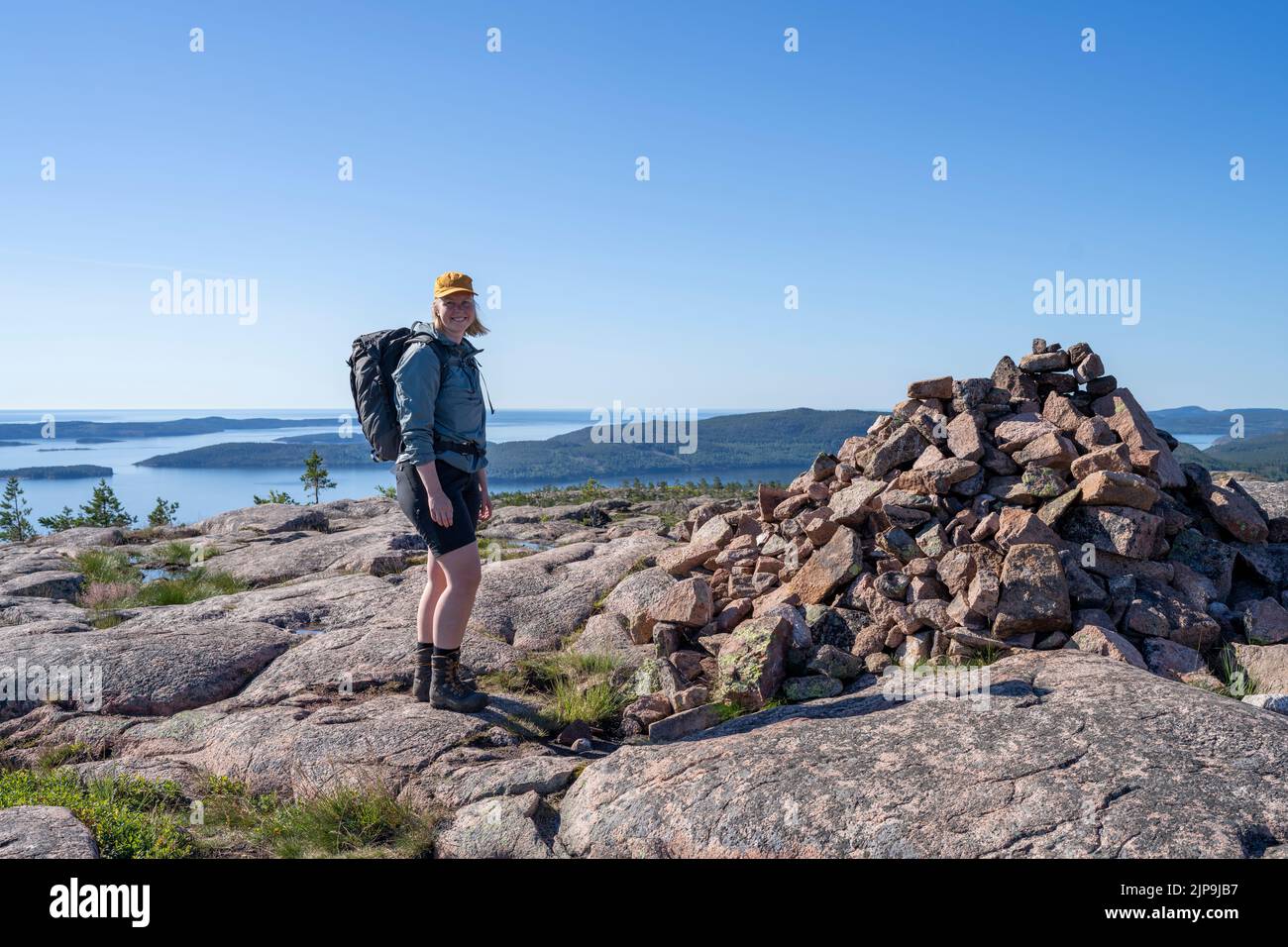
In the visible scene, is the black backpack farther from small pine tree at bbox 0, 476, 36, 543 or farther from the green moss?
Result: small pine tree at bbox 0, 476, 36, 543

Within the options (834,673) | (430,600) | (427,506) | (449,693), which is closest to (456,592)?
(430,600)

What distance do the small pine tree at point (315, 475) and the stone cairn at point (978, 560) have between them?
80.4ft

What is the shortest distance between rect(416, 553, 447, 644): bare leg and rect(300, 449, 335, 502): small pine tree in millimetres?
25850

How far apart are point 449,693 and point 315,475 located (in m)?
26.7

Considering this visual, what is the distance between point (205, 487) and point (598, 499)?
292ft

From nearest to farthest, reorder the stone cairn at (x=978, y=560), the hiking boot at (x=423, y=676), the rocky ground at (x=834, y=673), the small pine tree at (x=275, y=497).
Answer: the rocky ground at (x=834, y=673) → the stone cairn at (x=978, y=560) → the hiking boot at (x=423, y=676) → the small pine tree at (x=275, y=497)

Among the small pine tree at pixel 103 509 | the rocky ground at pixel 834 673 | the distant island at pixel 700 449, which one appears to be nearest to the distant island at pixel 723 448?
the distant island at pixel 700 449

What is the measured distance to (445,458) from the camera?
613 cm

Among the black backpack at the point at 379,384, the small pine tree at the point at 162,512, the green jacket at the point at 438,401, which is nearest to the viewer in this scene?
the green jacket at the point at 438,401

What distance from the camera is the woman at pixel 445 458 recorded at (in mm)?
5863

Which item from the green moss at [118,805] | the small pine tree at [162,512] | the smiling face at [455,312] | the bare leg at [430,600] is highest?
the smiling face at [455,312]

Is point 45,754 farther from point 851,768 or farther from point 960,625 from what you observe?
point 960,625

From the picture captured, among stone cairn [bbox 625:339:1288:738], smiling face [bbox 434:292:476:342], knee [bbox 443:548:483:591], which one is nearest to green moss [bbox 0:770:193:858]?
knee [bbox 443:548:483:591]

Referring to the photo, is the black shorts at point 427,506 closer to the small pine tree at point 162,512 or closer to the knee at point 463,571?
the knee at point 463,571
